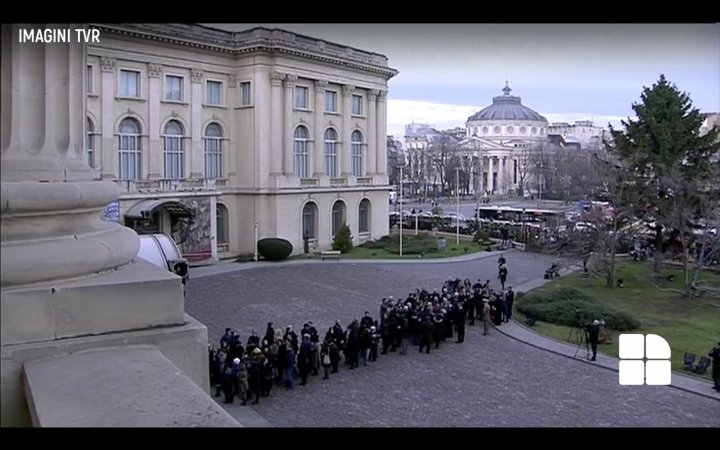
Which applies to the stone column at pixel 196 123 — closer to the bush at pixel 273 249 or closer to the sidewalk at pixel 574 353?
the bush at pixel 273 249

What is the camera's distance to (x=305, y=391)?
16.9m

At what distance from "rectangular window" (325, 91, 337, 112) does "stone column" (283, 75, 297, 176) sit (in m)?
3.66

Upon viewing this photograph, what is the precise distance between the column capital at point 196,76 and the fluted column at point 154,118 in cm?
221

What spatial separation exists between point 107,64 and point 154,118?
3.80 metres

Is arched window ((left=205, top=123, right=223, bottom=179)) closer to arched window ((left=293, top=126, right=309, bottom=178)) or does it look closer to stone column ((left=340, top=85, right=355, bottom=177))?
arched window ((left=293, top=126, right=309, bottom=178))

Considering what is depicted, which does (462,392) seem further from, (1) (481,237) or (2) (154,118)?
(1) (481,237)

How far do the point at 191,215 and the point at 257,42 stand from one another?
10669 millimetres

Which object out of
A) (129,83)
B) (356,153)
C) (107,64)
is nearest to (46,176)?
(107,64)

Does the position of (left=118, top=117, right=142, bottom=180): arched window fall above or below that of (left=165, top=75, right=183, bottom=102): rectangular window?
below

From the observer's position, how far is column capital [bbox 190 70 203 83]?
40.4 metres

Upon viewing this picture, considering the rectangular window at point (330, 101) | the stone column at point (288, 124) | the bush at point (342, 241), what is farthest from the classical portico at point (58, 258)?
the rectangular window at point (330, 101)

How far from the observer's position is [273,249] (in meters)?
41.2

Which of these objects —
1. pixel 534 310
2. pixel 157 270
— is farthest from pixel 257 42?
pixel 157 270

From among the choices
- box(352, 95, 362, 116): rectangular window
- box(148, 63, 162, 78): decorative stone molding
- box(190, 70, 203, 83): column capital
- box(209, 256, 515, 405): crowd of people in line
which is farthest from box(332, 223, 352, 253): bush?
box(209, 256, 515, 405): crowd of people in line
